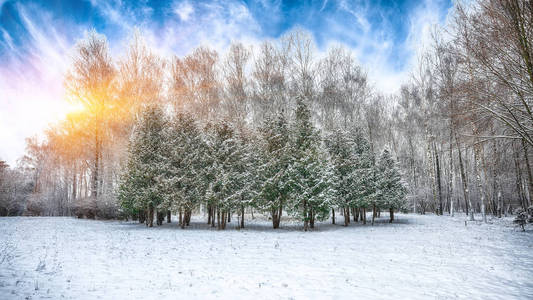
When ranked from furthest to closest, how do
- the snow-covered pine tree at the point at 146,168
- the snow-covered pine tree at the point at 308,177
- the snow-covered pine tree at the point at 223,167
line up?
the snow-covered pine tree at the point at 146,168, the snow-covered pine tree at the point at 223,167, the snow-covered pine tree at the point at 308,177

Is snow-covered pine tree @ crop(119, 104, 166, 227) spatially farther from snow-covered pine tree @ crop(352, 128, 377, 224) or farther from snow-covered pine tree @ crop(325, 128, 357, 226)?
snow-covered pine tree @ crop(352, 128, 377, 224)

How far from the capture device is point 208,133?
19.1 meters

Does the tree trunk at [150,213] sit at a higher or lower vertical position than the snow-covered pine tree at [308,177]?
lower

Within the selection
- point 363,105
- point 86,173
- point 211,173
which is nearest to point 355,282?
point 211,173

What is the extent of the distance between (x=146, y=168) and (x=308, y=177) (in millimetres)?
11853

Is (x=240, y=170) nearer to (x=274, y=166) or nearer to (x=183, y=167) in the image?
(x=274, y=166)

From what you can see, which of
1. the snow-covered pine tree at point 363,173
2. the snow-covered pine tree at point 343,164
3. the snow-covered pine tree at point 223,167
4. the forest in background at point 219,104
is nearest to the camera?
the snow-covered pine tree at point 223,167

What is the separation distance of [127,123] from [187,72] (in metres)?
7.90

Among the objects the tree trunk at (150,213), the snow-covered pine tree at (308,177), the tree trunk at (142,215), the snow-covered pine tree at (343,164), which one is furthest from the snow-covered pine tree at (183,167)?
the snow-covered pine tree at (343,164)

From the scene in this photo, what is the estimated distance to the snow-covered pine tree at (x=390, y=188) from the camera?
21812mm

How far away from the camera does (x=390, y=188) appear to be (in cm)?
2231

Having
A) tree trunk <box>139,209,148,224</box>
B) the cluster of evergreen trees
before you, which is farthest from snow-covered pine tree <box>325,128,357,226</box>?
tree trunk <box>139,209,148,224</box>

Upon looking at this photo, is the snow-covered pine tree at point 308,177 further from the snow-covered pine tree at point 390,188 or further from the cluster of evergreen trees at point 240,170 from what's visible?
the snow-covered pine tree at point 390,188

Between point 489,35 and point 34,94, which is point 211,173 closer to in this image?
point 34,94
